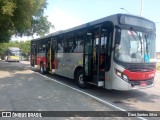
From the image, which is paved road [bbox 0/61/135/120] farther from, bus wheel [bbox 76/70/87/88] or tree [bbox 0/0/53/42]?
tree [bbox 0/0/53/42]

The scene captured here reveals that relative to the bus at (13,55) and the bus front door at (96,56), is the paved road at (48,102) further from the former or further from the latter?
the bus at (13,55)

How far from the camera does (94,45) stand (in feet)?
35.9

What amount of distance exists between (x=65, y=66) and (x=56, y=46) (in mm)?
2289

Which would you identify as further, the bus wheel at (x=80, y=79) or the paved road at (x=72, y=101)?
the bus wheel at (x=80, y=79)

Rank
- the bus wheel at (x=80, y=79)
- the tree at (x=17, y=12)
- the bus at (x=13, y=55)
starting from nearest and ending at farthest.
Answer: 1. the bus wheel at (x=80, y=79)
2. the tree at (x=17, y=12)
3. the bus at (x=13, y=55)

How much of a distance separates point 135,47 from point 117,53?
2.66ft

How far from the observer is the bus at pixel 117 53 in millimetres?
9398

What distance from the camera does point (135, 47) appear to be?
9602 mm

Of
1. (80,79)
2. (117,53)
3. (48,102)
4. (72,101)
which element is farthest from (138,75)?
(48,102)

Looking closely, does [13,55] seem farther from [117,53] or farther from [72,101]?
[117,53]

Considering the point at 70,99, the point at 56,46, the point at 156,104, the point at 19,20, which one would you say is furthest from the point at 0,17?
the point at 156,104

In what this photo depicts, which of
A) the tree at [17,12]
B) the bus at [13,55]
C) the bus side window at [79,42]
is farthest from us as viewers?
the bus at [13,55]

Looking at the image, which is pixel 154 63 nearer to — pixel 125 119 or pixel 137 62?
pixel 137 62

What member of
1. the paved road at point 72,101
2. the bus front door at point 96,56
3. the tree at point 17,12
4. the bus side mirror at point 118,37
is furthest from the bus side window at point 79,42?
the tree at point 17,12
